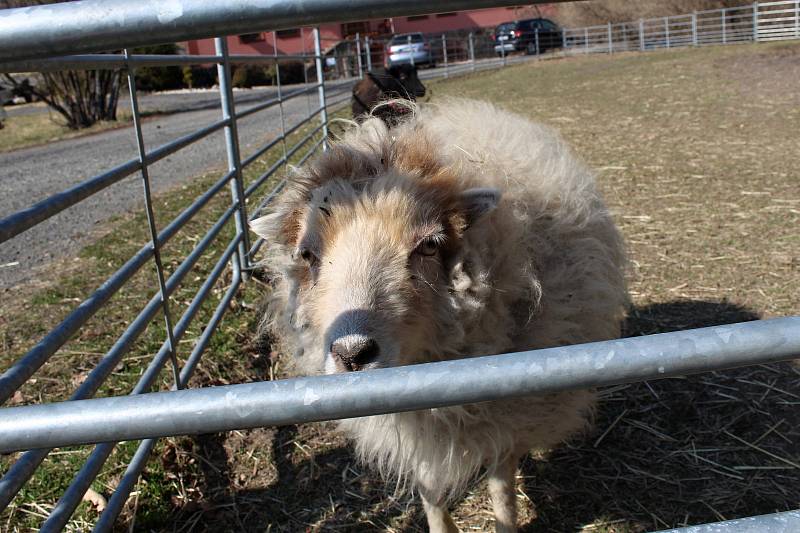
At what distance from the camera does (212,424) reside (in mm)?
902

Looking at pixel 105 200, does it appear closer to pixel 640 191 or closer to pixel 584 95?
pixel 640 191

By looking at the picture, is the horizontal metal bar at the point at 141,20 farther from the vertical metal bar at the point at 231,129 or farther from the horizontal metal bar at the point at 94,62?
the vertical metal bar at the point at 231,129

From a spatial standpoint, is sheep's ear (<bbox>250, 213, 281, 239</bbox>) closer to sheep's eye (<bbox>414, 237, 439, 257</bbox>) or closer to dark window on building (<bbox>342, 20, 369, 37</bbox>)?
sheep's eye (<bbox>414, 237, 439, 257</bbox>)

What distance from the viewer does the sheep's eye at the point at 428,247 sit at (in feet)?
7.43

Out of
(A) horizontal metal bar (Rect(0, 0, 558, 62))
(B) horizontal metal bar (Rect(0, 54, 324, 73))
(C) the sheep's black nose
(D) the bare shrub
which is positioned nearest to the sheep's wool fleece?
(C) the sheep's black nose

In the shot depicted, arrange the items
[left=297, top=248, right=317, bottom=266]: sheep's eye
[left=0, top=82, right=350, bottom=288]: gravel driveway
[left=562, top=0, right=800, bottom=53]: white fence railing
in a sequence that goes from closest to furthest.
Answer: [left=297, top=248, right=317, bottom=266]: sheep's eye → [left=0, top=82, right=350, bottom=288]: gravel driveway → [left=562, top=0, right=800, bottom=53]: white fence railing

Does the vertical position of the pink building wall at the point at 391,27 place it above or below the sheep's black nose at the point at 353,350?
above

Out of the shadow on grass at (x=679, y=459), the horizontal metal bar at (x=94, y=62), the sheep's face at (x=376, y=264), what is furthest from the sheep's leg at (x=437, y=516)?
the horizontal metal bar at (x=94, y=62)

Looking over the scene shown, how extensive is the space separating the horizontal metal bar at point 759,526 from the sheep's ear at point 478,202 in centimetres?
154

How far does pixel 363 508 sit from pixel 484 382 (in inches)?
87.1

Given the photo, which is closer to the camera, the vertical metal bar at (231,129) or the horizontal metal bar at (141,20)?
the horizontal metal bar at (141,20)

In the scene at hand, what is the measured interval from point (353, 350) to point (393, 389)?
94 cm

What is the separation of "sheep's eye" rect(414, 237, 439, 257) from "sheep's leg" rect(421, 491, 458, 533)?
1015 mm

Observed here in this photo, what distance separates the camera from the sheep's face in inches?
77.4
